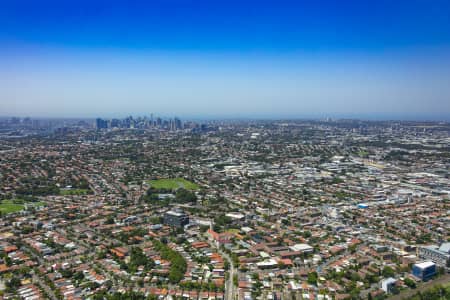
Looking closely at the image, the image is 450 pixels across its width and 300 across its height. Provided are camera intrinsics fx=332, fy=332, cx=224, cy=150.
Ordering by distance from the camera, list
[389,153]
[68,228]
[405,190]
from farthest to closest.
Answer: [389,153] < [405,190] < [68,228]

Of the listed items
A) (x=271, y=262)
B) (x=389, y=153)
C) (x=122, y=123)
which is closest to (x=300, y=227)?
(x=271, y=262)

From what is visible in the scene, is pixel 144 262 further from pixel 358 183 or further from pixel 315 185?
pixel 358 183

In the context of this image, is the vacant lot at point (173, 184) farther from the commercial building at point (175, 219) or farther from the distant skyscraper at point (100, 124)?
the distant skyscraper at point (100, 124)

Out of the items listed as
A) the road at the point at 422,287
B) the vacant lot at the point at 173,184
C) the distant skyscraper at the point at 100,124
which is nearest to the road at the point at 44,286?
the road at the point at 422,287

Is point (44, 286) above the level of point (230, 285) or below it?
below

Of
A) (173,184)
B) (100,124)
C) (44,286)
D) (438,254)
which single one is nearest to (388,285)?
(438,254)

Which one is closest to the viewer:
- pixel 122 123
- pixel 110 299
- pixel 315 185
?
pixel 110 299

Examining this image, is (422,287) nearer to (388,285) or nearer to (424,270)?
(424,270)

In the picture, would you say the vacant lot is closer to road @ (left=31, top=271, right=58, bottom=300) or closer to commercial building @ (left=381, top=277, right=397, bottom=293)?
road @ (left=31, top=271, right=58, bottom=300)
